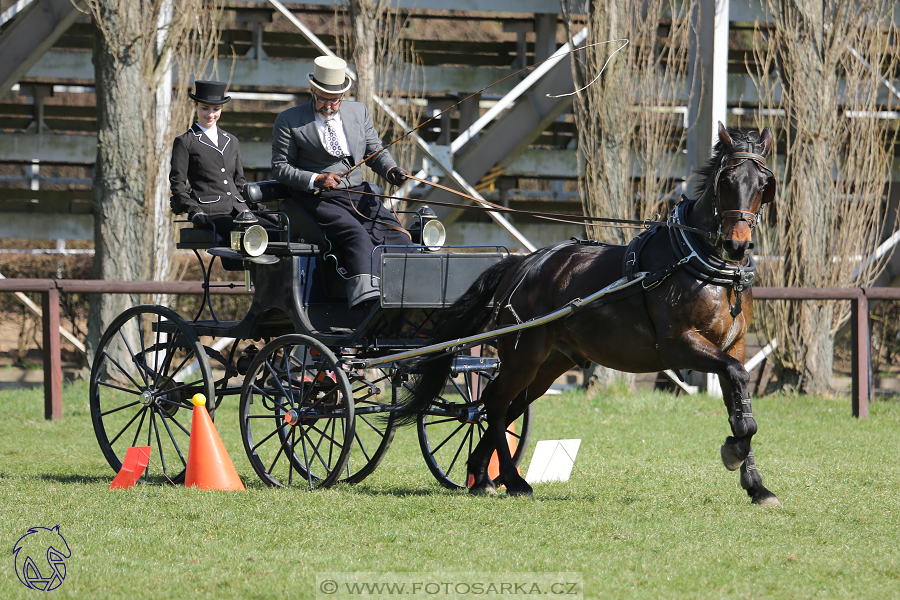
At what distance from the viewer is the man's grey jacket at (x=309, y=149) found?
19.7 ft

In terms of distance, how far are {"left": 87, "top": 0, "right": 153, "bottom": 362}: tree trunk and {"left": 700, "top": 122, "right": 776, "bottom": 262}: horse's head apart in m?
6.88

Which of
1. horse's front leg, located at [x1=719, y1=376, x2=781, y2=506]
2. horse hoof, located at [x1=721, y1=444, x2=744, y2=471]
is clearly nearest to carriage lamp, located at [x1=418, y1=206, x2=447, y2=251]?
horse's front leg, located at [x1=719, y1=376, x2=781, y2=506]

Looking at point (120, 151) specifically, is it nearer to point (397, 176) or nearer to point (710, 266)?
point (397, 176)

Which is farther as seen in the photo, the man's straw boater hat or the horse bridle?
the man's straw boater hat

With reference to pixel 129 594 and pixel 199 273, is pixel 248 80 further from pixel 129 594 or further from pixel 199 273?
pixel 129 594

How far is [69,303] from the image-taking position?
475 inches

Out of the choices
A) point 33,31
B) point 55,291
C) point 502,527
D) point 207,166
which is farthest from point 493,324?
point 33,31

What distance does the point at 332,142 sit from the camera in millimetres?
6195

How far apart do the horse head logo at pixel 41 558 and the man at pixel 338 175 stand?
2.06 metres

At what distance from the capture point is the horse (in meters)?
5.00

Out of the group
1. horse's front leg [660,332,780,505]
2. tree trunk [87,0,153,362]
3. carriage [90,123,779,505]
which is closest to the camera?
horse's front leg [660,332,780,505]

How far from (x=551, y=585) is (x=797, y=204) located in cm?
765

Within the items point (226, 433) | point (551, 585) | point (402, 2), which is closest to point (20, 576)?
Result: point (551, 585)

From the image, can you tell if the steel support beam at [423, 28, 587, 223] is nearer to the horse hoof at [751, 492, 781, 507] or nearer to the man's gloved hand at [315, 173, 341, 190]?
the man's gloved hand at [315, 173, 341, 190]
